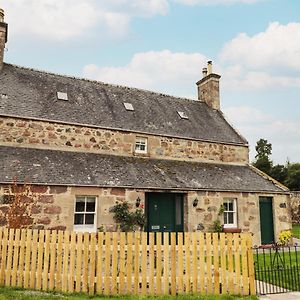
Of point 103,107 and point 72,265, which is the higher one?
point 103,107

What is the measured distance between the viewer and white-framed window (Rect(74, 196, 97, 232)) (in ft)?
39.1

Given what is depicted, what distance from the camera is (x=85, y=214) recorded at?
12.1 m

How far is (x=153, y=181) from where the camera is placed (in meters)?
13.4

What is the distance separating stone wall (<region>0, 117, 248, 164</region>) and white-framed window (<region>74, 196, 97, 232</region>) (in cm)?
320

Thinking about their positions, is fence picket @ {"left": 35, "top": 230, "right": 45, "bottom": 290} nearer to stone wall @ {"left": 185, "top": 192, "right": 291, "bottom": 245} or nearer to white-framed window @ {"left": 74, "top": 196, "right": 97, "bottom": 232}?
white-framed window @ {"left": 74, "top": 196, "right": 97, "bottom": 232}

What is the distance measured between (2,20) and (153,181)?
11698 mm

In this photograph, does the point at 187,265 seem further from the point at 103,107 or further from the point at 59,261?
the point at 103,107

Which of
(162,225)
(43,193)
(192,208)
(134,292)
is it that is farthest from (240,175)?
(134,292)

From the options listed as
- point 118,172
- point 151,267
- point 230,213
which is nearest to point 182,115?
point 230,213

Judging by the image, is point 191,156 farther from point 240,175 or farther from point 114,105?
point 114,105

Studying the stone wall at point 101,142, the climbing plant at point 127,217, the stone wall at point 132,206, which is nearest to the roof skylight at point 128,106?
the stone wall at point 101,142

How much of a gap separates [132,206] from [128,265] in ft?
19.9

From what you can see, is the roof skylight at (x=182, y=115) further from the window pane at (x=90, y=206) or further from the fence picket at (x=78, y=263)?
the fence picket at (x=78, y=263)

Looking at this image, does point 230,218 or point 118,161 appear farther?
point 230,218
